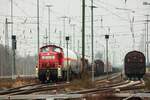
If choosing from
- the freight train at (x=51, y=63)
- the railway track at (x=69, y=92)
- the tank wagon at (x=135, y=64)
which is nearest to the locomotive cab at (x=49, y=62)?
the freight train at (x=51, y=63)

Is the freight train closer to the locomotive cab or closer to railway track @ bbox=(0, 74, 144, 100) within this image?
the locomotive cab

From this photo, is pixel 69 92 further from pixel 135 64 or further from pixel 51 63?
pixel 135 64

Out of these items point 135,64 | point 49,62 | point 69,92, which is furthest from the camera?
point 135,64

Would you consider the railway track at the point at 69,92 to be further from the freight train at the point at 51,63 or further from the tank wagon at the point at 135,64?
the tank wagon at the point at 135,64

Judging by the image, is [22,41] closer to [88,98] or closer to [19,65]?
[19,65]

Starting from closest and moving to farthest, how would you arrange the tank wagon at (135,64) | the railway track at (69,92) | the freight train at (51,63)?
the railway track at (69,92) < the freight train at (51,63) < the tank wagon at (135,64)

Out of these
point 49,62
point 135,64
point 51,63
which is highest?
point 49,62

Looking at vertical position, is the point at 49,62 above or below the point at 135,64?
above

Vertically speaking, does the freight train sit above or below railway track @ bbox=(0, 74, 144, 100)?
above

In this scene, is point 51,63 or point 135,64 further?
point 135,64

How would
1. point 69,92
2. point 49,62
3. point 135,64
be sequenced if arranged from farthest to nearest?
point 135,64
point 49,62
point 69,92

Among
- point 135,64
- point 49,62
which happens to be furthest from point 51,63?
point 135,64

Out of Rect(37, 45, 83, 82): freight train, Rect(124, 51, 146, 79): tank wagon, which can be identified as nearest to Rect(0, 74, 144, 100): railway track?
Rect(37, 45, 83, 82): freight train

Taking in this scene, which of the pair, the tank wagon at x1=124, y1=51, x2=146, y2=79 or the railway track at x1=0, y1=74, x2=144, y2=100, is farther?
the tank wagon at x1=124, y1=51, x2=146, y2=79
